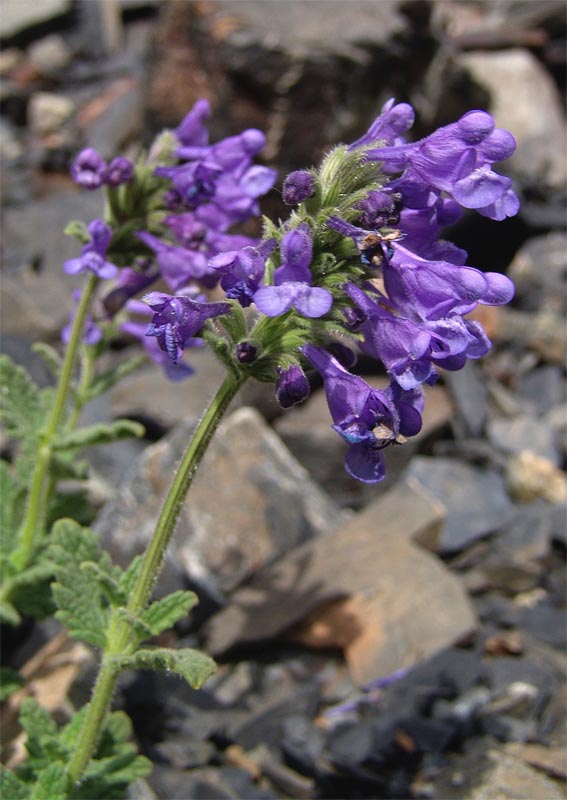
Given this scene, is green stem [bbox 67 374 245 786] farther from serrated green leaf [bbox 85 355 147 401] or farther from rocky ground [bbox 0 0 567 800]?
serrated green leaf [bbox 85 355 147 401]

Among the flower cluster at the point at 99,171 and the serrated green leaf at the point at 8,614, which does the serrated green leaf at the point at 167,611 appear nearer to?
the serrated green leaf at the point at 8,614

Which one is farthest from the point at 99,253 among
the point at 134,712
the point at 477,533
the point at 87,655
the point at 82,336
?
the point at 477,533

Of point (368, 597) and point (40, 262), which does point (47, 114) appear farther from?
point (368, 597)

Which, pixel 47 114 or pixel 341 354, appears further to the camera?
pixel 47 114

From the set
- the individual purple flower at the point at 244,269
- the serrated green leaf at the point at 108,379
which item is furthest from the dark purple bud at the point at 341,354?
the serrated green leaf at the point at 108,379

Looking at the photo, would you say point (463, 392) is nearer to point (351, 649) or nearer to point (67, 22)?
point (351, 649)

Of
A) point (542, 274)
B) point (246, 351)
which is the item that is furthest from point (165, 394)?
point (542, 274)

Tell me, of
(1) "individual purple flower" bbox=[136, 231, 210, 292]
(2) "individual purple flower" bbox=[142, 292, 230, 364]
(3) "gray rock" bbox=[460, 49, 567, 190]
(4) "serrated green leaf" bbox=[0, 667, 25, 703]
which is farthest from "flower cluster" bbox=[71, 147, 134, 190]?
(3) "gray rock" bbox=[460, 49, 567, 190]
